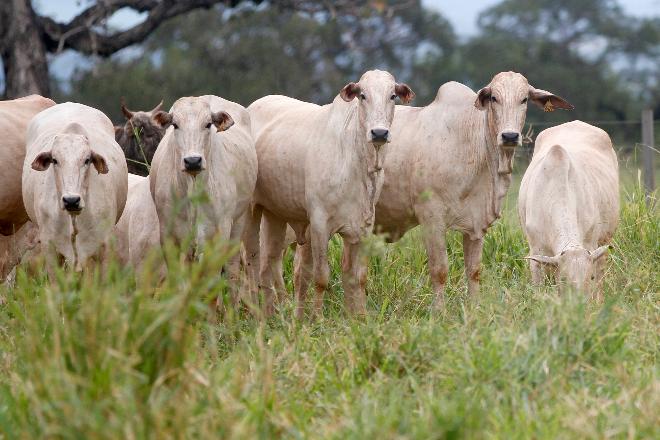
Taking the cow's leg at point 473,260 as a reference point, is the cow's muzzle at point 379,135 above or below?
above

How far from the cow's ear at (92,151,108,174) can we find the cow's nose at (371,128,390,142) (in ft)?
5.63

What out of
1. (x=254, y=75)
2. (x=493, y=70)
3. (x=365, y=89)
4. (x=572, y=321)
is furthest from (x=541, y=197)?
(x=493, y=70)

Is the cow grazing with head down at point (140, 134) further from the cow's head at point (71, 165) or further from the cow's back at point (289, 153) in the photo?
the cow's head at point (71, 165)

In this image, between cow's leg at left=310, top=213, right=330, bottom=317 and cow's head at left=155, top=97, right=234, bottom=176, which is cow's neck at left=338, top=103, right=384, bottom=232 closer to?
cow's leg at left=310, top=213, right=330, bottom=317

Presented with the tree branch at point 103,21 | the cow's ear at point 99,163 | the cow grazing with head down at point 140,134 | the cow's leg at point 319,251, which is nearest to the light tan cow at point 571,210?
the cow's leg at point 319,251

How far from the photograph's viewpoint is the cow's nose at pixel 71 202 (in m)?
6.51

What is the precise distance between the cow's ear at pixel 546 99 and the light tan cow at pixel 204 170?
204 cm

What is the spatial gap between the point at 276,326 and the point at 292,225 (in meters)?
1.67

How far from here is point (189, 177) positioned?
6988mm

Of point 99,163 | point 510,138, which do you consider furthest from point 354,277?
point 99,163

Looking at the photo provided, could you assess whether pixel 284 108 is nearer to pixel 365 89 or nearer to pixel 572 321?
pixel 365 89

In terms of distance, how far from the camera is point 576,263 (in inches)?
269

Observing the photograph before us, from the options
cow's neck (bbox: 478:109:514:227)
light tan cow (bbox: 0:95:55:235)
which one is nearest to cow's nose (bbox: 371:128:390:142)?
cow's neck (bbox: 478:109:514:227)

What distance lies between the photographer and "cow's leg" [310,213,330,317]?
746 centimetres
